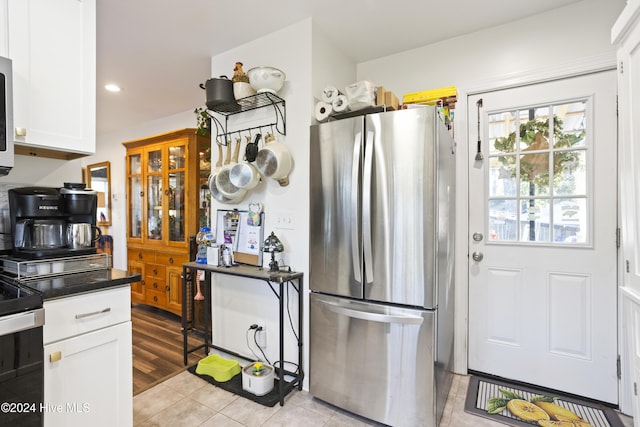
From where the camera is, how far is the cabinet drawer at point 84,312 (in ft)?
3.82

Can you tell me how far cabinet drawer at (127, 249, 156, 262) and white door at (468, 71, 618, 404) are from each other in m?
3.62

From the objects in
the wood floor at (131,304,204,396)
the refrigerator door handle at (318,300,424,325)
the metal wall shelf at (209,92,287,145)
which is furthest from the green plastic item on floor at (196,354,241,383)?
the metal wall shelf at (209,92,287,145)

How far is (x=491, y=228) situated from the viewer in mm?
2258

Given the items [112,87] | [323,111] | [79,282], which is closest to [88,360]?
[79,282]

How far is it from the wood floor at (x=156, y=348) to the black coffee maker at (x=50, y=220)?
1199mm

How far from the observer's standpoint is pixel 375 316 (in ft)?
5.61

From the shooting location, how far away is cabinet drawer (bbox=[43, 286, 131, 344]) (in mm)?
1165

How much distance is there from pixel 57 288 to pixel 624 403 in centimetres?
310

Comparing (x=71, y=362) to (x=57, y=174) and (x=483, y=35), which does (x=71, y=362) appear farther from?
(x=483, y=35)

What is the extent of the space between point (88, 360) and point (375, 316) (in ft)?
4.50

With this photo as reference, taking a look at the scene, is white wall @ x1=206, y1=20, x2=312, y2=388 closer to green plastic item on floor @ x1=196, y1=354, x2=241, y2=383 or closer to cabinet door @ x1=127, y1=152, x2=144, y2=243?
green plastic item on floor @ x1=196, y1=354, x2=241, y2=383

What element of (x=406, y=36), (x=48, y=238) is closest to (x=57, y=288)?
(x=48, y=238)

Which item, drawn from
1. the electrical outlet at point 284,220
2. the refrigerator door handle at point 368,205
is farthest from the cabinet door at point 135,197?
the refrigerator door handle at point 368,205

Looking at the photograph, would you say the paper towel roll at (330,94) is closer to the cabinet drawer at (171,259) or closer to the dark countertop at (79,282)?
the dark countertop at (79,282)
